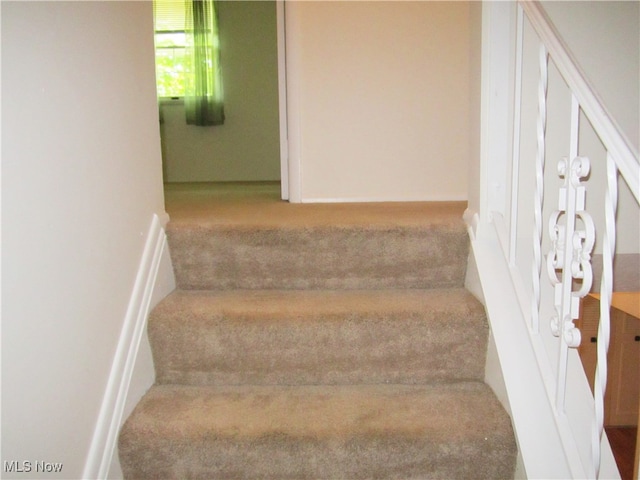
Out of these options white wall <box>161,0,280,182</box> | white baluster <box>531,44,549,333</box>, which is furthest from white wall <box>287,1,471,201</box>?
white wall <box>161,0,280,182</box>

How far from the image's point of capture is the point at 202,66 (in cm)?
526

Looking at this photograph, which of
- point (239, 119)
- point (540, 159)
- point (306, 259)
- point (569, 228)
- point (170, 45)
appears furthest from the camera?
point (239, 119)

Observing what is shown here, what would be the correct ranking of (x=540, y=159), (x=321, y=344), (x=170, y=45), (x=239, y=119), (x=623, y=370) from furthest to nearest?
1. (x=239, y=119)
2. (x=170, y=45)
3. (x=623, y=370)
4. (x=321, y=344)
5. (x=540, y=159)

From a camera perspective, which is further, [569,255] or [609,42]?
[609,42]

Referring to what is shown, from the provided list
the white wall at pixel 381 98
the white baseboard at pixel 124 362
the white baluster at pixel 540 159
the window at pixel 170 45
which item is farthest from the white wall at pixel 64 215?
the window at pixel 170 45

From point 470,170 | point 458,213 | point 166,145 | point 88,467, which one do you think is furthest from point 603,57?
point 166,145

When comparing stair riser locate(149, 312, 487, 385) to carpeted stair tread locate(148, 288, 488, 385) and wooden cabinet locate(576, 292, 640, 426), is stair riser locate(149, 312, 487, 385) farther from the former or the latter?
wooden cabinet locate(576, 292, 640, 426)

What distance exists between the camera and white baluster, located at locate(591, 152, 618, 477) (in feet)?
3.21

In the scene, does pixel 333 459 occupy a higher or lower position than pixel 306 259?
lower

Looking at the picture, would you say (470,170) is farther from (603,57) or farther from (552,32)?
(552,32)

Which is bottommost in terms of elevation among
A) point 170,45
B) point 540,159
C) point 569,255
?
point 569,255

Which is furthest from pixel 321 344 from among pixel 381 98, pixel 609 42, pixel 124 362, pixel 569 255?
pixel 381 98

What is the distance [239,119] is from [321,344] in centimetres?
431

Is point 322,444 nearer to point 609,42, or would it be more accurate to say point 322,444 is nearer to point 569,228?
point 569,228
